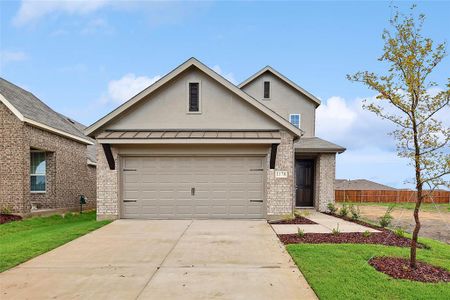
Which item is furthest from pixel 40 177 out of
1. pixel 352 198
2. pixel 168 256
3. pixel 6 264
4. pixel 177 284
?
pixel 352 198

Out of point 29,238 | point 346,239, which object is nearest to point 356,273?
point 346,239

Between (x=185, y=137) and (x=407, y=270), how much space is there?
7906 mm

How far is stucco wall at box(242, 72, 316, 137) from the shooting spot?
748 inches

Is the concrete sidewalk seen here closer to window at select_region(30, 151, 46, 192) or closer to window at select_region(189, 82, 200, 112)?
window at select_region(189, 82, 200, 112)

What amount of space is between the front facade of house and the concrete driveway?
294cm

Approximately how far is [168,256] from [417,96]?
6083mm

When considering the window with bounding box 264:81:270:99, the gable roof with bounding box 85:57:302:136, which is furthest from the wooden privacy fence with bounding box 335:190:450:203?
the gable roof with bounding box 85:57:302:136

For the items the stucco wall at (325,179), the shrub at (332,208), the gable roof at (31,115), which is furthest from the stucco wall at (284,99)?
the gable roof at (31,115)

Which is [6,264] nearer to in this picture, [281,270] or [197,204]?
[281,270]

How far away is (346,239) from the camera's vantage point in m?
8.77

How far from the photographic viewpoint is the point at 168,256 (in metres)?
7.08

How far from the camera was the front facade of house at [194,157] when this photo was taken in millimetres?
12219

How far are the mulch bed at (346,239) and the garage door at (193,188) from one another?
10.8 ft

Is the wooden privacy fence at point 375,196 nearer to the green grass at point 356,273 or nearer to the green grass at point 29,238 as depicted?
the green grass at point 356,273
